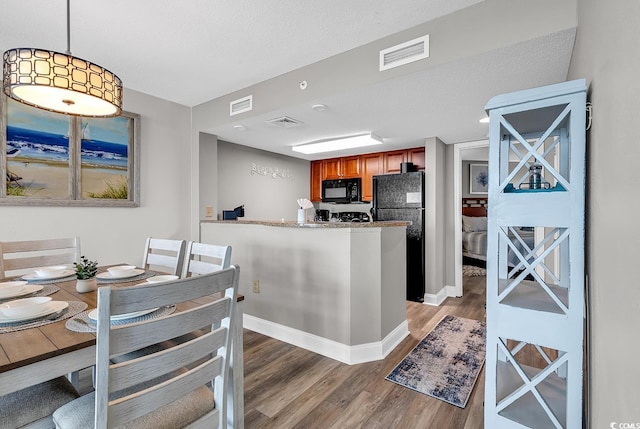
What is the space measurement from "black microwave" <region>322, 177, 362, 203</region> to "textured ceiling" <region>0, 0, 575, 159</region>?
1828 mm

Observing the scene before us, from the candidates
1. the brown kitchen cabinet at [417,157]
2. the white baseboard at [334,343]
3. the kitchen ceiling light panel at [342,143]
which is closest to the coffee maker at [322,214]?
the kitchen ceiling light panel at [342,143]

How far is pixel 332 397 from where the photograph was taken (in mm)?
1855

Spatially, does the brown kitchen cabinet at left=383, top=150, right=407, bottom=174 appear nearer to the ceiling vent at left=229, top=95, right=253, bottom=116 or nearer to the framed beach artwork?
the ceiling vent at left=229, top=95, right=253, bottom=116

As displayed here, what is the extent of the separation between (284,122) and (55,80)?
1881 millimetres

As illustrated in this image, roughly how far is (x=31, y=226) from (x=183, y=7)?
6.97 ft

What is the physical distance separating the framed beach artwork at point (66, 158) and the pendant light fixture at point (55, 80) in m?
1.16

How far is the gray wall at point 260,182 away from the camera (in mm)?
3969

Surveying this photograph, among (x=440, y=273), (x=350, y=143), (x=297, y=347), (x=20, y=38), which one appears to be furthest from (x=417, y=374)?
(x=20, y=38)

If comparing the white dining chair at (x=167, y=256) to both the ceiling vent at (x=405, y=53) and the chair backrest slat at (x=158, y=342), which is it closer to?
the chair backrest slat at (x=158, y=342)

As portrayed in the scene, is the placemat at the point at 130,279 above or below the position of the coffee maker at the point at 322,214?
below

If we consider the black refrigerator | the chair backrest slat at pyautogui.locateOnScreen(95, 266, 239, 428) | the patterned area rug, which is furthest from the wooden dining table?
the patterned area rug

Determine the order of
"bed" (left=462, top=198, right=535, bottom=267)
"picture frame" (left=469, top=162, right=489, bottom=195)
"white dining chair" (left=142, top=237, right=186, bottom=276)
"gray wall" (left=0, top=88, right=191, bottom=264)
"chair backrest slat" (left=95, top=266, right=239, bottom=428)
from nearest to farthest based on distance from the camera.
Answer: "chair backrest slat" (left=95, top=266, right=239, bottom=428), "white dining chair" (left=142, top=237, right=186, bottom=276), "gray wall" (left=0, top=88, right=191, bottom=264), "bed" (left=462, top=198, right=535, bottom=267), "picture frame" (left=469, top=162, right=489, bottom=195)

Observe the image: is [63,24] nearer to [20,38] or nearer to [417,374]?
[20,38]

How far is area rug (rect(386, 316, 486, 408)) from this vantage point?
1.93 meters
